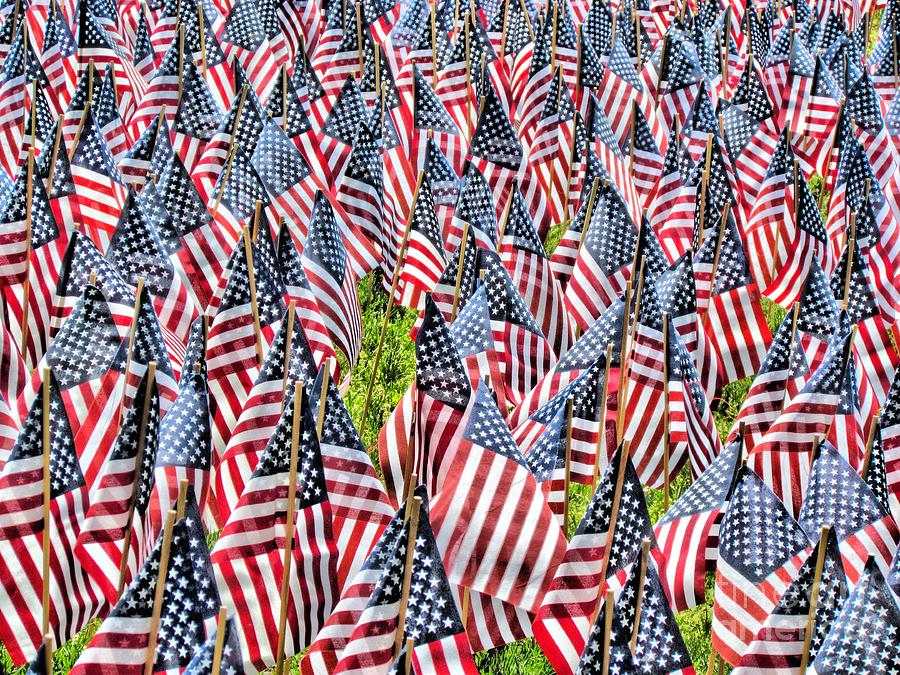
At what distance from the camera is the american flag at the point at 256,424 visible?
7.99 m

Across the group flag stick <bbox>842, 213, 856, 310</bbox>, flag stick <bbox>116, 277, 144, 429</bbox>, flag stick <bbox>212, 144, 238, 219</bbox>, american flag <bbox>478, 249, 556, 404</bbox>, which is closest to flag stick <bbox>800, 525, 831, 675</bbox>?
american flag <bbox>478, 249, 556, 404</bbox>

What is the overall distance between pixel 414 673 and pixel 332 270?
4.33 metres

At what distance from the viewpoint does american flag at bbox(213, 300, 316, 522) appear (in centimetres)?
799

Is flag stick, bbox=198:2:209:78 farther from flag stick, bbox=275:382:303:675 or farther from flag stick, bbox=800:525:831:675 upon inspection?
flag stick, bbox=800:525:831:675

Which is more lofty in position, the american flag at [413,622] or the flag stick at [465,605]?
the american flag at [413,622]

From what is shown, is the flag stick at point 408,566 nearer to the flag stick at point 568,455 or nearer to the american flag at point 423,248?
the flag stick at point 568,455

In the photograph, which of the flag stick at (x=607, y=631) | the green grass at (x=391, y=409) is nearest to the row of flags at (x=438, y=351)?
the flag stick at (x=607, y=631)

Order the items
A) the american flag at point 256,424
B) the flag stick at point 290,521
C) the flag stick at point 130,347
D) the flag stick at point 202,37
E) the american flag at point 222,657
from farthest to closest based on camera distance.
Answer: the flag stick at point 202,37, the flag stick at point 130,347, the american flag at point 256,424, the flag stick at point 290,521, the american flag at point 222,657

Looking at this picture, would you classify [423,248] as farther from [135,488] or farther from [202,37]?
[202,37]

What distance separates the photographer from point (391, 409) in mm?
11000

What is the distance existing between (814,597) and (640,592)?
771 millimetres

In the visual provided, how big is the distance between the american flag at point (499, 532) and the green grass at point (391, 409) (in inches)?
55.8

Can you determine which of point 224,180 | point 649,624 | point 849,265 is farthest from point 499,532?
point 224,180

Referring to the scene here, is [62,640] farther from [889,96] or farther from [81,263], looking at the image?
[889,96]
